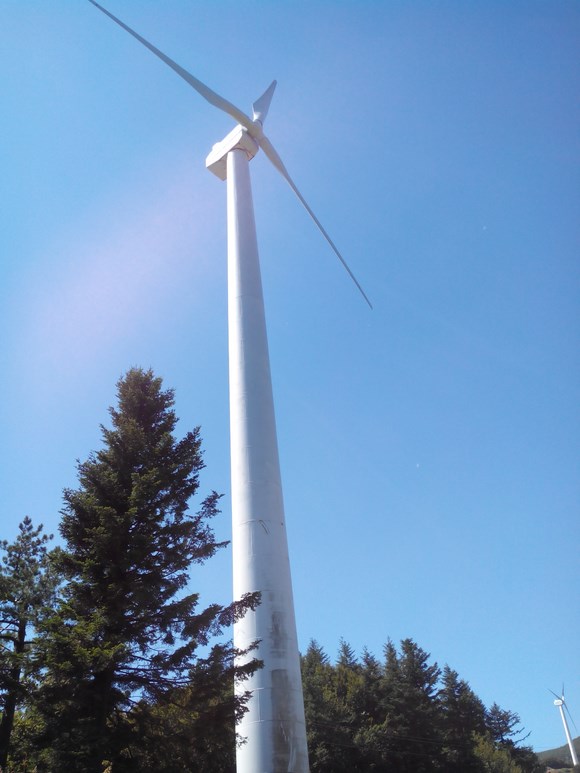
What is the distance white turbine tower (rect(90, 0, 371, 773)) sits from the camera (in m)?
16.3

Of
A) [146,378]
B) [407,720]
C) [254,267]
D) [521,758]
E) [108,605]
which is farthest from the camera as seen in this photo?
[521,758]

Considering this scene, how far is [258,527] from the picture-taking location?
18891mm

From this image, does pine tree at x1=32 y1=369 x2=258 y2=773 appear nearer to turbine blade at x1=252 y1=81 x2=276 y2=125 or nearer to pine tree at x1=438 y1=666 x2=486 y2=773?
turbine blade at x1=252 y1=81 x2=276 y2=125

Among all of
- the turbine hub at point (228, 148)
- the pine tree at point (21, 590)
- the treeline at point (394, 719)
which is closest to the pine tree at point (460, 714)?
the treeline at point (394, 719)

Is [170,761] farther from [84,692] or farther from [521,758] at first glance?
[521,758]

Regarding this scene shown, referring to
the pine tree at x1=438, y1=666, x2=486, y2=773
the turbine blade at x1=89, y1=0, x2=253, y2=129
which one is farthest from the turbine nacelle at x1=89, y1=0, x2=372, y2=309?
the pine tree at x1=438, y1=666, x2=486, y2=773

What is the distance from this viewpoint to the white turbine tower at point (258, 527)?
1630 cm

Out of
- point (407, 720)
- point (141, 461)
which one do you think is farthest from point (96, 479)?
point (407, 720)

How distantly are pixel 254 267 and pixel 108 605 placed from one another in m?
14.0

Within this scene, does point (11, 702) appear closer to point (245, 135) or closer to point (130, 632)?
point (130, 632)

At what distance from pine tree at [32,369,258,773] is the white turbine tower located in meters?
0.89

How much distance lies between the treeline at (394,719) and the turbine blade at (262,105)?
45338 millimetres

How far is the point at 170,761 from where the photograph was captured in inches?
602

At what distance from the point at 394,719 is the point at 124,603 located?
179 ft
